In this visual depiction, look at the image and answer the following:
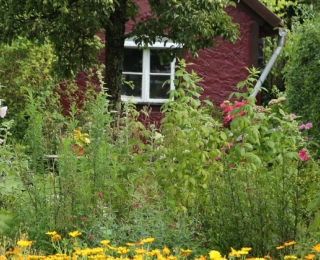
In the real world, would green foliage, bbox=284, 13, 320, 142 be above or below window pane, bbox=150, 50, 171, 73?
below

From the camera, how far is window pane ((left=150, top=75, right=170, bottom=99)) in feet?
48.9

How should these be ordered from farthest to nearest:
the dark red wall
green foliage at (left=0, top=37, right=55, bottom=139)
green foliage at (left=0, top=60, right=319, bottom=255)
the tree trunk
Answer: the dark red wall < green foliage at (left=0, top=37, right=55, bottom=139) < the tree trunk < green foliage at (left=0, top=60, right=319, bottom=255)

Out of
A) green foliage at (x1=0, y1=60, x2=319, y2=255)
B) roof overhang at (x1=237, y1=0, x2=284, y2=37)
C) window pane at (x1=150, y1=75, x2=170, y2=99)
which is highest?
roof overhang at (x1=237, y1=0, x2=284, y2=37)

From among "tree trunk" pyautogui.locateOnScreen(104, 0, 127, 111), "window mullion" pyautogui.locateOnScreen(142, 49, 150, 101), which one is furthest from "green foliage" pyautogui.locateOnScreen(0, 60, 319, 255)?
"window mullion" pyautogui.locateOnScreen(142, 49, 150, 101)

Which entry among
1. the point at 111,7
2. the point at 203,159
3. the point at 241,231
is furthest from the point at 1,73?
the point at 241,231

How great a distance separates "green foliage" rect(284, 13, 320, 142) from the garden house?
4.53 metres

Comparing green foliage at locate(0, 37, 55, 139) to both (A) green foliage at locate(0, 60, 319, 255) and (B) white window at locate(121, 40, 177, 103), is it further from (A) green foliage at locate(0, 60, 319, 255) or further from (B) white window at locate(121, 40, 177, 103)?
(A) green foliage at locate(0, 60, 319, 255)

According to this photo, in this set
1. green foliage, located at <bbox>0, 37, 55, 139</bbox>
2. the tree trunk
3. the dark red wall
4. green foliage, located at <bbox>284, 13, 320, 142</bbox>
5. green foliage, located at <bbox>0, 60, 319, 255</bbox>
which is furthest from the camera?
the dark red wall

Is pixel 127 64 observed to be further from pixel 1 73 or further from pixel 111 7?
pixel 111 7

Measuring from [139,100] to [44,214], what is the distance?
9.18 m

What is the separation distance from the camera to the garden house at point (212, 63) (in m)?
14.8

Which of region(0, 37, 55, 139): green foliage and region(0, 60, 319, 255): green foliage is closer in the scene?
region(0, 60, 319, 255): green foliage

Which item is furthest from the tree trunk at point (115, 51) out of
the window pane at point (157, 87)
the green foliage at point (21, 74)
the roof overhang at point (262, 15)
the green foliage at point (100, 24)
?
the roof overhang at point (262, 15)

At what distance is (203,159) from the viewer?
20.6ft
